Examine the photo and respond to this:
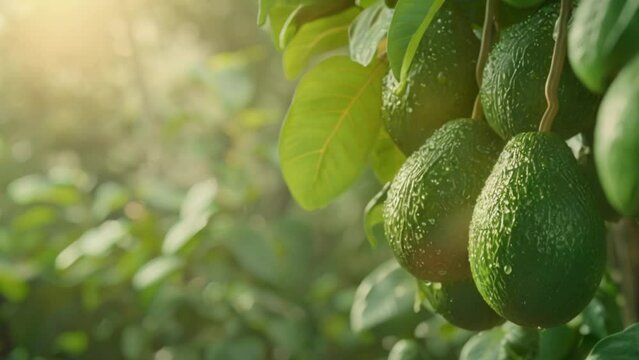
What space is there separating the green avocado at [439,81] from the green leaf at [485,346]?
29cm

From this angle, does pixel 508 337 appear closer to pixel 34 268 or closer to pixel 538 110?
pixel 538 110

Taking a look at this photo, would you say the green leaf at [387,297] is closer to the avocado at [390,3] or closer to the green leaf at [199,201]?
the avocado at [390,3]

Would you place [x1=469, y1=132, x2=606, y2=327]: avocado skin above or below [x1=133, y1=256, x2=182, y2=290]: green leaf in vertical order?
above

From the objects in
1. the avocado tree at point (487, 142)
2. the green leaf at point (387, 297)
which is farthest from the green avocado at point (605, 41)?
the green leaf at point (387, 297)

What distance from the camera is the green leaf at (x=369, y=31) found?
0.92 metres

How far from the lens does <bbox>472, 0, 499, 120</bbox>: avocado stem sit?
84 centimetres

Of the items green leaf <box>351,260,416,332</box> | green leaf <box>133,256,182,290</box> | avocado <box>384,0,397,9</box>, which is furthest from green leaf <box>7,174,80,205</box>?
avocado <box>384,0,397,9</box>

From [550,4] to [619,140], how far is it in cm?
36

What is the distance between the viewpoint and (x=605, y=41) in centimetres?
52

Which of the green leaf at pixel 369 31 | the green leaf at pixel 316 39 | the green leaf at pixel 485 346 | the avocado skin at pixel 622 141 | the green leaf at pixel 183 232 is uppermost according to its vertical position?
the avocado skin at pixel 622 141

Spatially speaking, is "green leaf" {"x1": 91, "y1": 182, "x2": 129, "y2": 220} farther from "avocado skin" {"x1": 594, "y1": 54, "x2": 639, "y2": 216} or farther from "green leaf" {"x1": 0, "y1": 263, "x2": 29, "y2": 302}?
"avocado skin" {"x1": 594, "y1": 54, "x2": 639, "y2": 216}

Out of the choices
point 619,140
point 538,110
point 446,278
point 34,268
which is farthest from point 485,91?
point 34,268

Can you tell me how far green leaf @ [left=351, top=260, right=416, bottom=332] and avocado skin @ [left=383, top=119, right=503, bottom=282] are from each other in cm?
55

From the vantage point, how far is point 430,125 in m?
0.91
